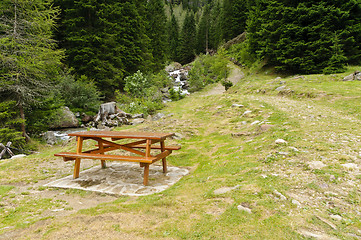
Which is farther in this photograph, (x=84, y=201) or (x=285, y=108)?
(x=285, y=108)

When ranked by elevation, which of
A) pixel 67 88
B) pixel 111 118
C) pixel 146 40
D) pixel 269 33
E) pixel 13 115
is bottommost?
pixel 111 118

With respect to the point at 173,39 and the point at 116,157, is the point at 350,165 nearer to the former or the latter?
the point at 116,157

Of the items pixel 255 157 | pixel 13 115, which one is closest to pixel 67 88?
pixel 13 115

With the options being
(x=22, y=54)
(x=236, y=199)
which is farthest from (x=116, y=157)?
(x=22, y=54)

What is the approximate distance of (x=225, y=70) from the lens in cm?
2845

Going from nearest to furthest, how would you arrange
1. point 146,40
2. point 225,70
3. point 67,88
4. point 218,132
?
point 218,132
point 67,88
point 225,70
point 146,40

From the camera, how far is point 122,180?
15.4 feet

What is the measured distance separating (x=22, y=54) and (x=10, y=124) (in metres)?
3.82

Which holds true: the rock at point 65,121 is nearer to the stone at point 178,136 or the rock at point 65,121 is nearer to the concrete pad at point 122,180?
the stone at point 178,136

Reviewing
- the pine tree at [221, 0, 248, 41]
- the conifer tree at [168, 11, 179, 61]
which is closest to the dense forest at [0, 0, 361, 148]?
the pine tree at [221, 0, 248, 41]

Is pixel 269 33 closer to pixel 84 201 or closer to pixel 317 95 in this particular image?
pixel 317 95

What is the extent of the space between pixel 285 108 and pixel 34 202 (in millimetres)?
8983

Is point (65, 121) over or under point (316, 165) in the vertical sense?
under

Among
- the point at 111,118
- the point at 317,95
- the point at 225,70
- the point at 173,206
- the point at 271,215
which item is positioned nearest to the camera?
the point at 271,215
